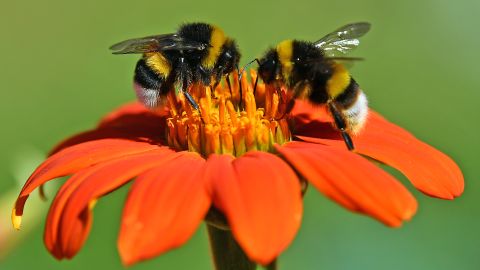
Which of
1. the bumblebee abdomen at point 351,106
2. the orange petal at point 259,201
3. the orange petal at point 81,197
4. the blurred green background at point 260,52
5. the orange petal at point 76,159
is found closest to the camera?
the orange petal at point 259,201

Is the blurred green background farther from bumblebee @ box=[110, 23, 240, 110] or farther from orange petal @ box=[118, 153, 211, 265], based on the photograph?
orange petal @ box=[118, 153, 211, 265]

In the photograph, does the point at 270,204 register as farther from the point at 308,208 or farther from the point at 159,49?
the point at 308,208

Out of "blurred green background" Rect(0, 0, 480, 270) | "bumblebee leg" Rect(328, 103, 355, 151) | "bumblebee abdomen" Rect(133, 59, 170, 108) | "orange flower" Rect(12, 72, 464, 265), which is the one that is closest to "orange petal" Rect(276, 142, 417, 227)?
"orange flower" Rect(12, 72, 464, 265)

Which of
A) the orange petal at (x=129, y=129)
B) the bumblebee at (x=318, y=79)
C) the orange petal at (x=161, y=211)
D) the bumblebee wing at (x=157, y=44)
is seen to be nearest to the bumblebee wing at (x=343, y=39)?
the bumblebee at (x=318, y=79)

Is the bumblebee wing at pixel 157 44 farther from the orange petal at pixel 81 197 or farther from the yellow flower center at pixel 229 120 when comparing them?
the orange petal at pixel 81 197

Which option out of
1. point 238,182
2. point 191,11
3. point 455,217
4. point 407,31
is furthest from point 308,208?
point 191,11

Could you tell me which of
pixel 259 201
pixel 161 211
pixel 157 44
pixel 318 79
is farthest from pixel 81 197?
pixel 318 79

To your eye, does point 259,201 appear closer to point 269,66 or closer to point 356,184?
point 356,184
